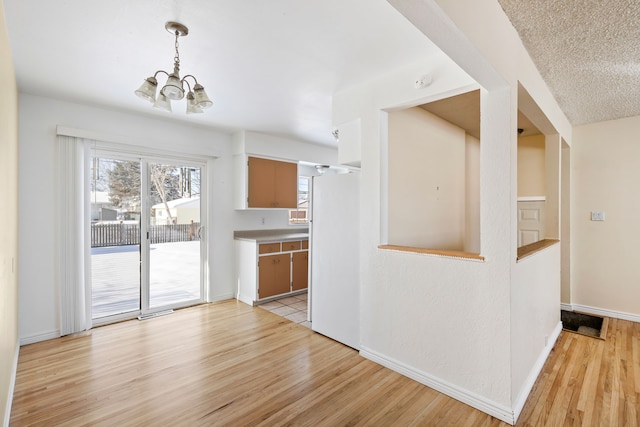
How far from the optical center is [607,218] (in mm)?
3684

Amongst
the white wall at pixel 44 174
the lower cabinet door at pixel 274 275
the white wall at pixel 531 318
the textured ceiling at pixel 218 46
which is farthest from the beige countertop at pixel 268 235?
the white wall at pixel 531 318

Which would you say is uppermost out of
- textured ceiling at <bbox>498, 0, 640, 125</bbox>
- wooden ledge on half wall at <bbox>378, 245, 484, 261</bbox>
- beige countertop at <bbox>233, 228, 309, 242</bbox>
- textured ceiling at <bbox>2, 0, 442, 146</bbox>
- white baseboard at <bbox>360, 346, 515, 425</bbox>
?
textured ceiling at <bbox>2, 0, 442, 146</bbox>

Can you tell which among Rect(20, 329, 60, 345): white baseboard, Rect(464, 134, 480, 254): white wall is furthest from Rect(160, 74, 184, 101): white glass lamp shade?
Rect(464, 134, 480, 254): white wall

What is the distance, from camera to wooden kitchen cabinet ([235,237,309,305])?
13.9ft

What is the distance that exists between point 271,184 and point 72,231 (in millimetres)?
2424

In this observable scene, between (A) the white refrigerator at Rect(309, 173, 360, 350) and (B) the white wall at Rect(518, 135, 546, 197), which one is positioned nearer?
(A) the white refrigerator at Rect(309, 173, 360, 350)

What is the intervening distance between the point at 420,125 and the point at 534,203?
2.40m

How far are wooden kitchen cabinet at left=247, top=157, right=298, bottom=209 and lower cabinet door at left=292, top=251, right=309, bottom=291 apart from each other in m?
0.80

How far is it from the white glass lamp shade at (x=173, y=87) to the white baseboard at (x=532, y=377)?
2846mm

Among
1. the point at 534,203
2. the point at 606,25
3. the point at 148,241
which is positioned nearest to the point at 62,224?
the point at 148,241

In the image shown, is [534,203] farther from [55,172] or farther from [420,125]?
[55,172]

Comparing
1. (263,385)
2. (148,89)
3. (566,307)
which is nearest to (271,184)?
(148,89)

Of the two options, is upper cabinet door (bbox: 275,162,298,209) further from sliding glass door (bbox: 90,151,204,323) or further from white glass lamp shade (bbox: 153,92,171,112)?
white glass lamp shade (bbox: 153,92,171,112)

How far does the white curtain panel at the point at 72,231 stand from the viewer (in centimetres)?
312
